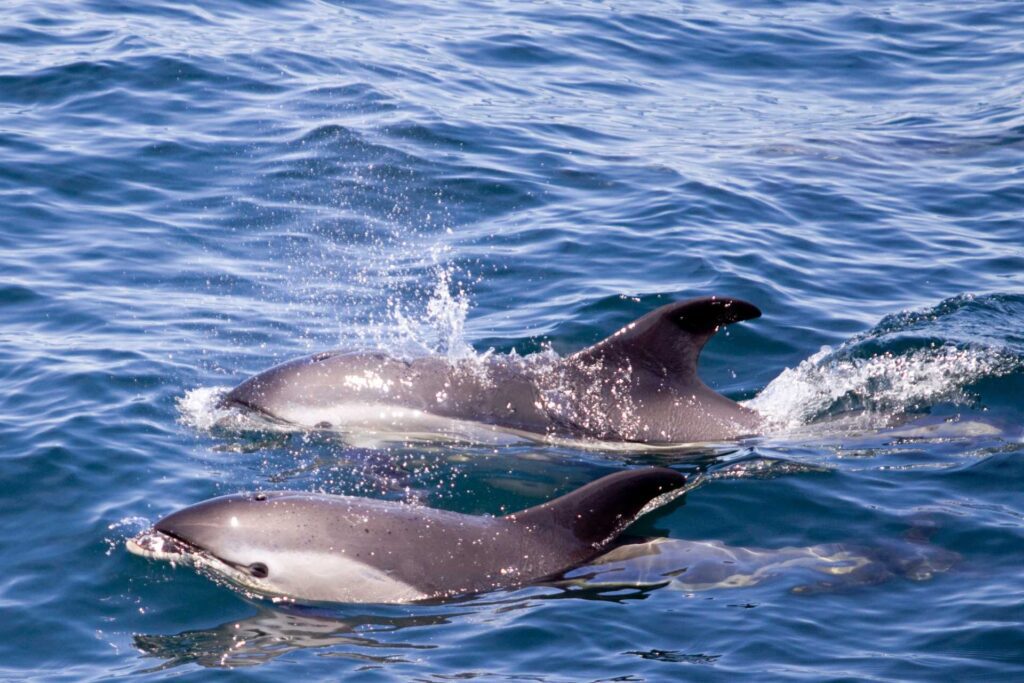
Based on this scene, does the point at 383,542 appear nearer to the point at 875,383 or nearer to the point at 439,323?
the point at 439,323

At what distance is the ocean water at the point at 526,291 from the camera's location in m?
7.65

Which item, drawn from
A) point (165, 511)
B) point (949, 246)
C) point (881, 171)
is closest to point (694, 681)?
point (165, 511)

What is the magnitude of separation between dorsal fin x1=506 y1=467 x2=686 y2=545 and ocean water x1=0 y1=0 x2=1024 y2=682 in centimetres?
30

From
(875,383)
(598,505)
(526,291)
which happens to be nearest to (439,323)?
(526,291)

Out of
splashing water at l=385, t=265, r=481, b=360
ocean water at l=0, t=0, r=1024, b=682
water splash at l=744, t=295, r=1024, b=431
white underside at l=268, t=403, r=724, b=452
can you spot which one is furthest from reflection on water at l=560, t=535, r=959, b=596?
splashing water at l=385, t=265, r=481, b=360

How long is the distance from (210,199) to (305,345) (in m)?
3.90

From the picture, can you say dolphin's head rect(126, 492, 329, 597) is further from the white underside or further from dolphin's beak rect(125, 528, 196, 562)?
the white underside

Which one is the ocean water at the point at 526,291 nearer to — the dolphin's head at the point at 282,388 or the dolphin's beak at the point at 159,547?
the dolphin's beak at the point at 159,547

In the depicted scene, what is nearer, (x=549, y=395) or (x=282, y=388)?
(x=549, y=395)

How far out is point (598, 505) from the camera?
26.7ft

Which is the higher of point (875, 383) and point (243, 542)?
point (875, 383)

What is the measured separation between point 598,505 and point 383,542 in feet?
4.06

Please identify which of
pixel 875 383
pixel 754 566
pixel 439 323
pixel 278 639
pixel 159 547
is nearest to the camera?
pixel 278 639

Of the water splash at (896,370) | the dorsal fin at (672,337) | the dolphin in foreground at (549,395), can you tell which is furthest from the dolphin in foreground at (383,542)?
the water splash at (896,370)
